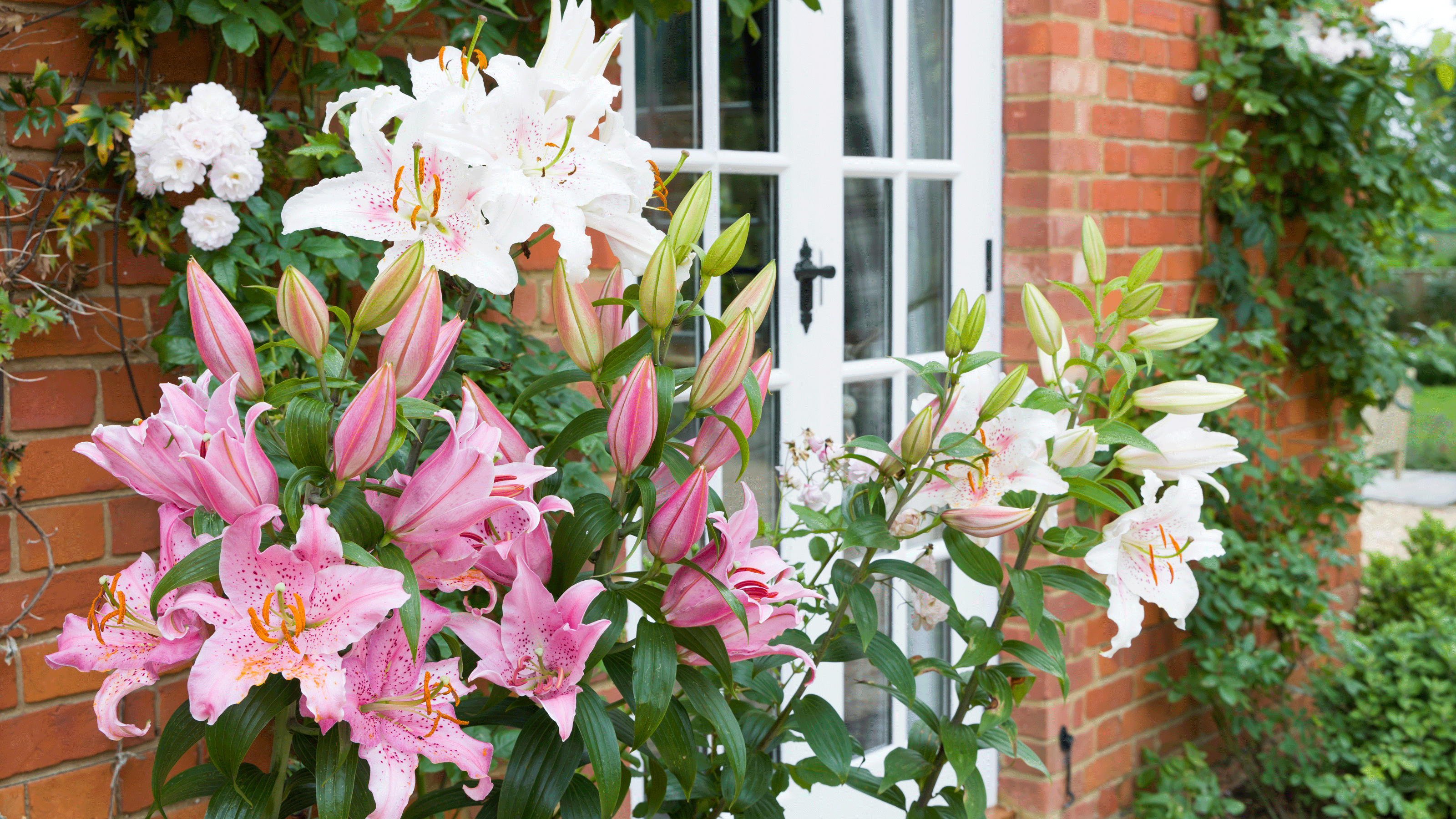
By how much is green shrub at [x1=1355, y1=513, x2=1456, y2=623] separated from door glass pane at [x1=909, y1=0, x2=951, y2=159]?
209cm

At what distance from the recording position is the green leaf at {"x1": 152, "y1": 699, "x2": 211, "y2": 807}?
72 cm

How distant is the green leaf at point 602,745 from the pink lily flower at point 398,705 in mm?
78

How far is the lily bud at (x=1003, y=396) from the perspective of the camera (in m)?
0.99

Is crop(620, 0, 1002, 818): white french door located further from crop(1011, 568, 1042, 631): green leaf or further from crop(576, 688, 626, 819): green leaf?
crop(576, 688, 626, 819): green leaf

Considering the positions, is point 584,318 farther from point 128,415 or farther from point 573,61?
point 128,415


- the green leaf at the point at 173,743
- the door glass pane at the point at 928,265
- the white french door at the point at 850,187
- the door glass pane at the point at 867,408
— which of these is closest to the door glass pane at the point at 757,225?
the white french door at the point at 850,187

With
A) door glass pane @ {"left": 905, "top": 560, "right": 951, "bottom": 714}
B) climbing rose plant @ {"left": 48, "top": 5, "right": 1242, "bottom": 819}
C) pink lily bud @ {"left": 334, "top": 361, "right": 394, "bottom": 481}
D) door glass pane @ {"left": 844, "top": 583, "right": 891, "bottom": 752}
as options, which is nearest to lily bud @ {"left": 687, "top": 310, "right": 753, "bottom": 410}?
climbing rose plant @ {"left": 48, "top": 5, "right": 1242, "bottom": 819}

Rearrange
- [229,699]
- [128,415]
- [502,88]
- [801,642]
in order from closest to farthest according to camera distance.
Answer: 1. [229,699]
2. [502,88]
3. [801,642]
4. [128,415]

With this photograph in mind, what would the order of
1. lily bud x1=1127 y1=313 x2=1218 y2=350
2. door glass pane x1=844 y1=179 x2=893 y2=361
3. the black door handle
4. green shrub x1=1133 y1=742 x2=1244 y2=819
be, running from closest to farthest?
lily bud x1=1127 y1=313 x2=1218 y2=350 → the black door handle → door glass pane x1=844 y1=179 x2=893 y2=361 → green shrub x1=1133 y1=742 x2=1244 y2=819

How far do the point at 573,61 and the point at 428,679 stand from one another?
457 millimetres

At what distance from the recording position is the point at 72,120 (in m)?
1.17

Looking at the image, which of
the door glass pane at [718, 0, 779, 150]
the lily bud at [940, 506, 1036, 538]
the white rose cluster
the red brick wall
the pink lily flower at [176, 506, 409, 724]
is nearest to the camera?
the pink lily flower at [176, 506, 409, 724]

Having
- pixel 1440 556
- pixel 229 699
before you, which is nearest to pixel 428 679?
pixel 229 699

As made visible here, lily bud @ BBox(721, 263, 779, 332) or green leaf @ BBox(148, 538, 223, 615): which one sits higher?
lily bud @ BBox(721, 263, 779, 332)
